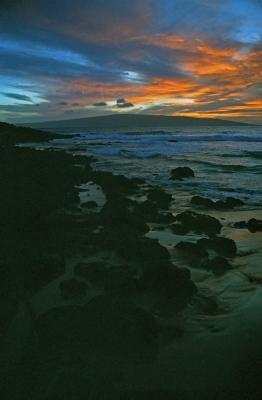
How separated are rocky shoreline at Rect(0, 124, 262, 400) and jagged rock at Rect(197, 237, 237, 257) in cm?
2

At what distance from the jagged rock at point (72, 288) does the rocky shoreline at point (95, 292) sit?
0.01 meters

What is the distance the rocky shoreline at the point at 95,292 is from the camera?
3.46 m

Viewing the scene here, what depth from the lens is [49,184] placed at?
11.7 meters

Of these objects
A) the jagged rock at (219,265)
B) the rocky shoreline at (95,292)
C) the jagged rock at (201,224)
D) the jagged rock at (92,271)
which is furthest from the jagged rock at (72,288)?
the jagged rock at (201,224)

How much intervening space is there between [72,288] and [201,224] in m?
4.01

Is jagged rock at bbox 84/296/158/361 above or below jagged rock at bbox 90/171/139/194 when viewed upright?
below

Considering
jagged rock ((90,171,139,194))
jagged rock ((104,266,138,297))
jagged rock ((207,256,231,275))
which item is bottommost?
jagged rock ((207,256,231,275))

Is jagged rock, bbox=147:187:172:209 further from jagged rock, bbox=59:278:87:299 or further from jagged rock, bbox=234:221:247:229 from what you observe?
jagged rock, bbox=59:278:87:299

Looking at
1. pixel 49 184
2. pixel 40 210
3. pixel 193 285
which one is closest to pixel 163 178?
pixel 49 184

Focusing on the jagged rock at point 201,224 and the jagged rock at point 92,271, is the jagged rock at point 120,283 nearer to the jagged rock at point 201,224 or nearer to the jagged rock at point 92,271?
the jagged rock at point 92,271

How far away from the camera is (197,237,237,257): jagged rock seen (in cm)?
669

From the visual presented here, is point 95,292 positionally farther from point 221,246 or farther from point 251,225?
point 251,225

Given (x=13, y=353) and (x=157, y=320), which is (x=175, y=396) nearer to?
(x=157, y=320)

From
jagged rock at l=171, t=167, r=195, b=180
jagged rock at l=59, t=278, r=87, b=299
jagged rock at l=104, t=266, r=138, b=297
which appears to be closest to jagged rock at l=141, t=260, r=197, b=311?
jagged rock at l=104, t=266, r=138, b=297
